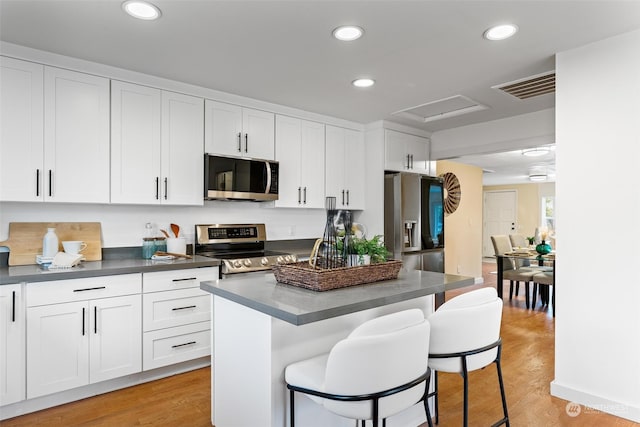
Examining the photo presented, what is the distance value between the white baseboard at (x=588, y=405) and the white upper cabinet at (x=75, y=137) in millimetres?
3412

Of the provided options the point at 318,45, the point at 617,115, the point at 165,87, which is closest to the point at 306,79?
the point at 318,45

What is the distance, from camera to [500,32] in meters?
2.32

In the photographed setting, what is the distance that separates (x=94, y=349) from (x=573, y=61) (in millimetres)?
3637

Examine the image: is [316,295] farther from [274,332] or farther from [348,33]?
[348,33]

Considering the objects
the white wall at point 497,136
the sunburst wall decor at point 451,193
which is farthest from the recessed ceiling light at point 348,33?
the sunburst wall decor at point 451,193

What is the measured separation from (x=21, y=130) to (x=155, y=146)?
2.78ft

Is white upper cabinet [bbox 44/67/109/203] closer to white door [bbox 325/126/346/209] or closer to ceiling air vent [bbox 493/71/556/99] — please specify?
white door [bbox 325/126/346/209]

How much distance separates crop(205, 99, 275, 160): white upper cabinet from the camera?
3416 mm

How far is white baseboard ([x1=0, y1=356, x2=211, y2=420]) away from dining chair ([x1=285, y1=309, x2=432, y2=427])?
5.91ft

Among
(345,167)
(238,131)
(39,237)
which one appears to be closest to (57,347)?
(39,237)

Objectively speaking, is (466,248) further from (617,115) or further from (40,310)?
(40,310)

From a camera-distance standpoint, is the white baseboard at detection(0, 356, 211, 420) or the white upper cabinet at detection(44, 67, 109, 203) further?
the white upper cabinet at detection(44, 67, 109, 203)

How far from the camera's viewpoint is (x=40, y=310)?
7.82ft

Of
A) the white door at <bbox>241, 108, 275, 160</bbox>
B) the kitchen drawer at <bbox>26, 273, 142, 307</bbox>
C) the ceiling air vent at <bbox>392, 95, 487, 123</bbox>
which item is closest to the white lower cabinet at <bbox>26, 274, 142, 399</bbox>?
the kitchen drawer at <bbox>26, 273, 142, 307</bbox>
